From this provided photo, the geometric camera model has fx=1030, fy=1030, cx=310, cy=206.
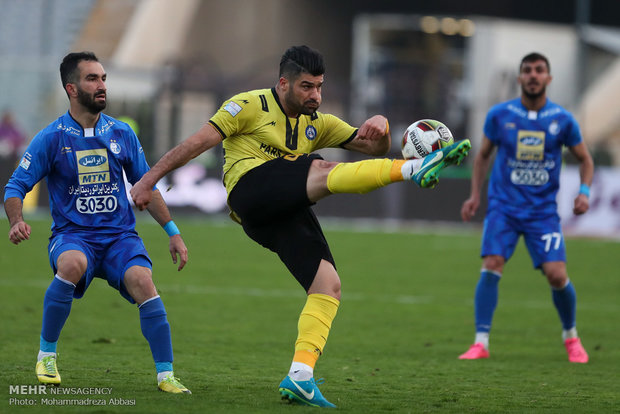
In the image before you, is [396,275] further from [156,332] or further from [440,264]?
[156,332]

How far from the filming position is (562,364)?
7836 millimetres

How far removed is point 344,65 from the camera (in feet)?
119

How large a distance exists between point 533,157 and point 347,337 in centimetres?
228

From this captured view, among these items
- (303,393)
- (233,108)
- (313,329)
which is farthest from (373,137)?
(303,393)

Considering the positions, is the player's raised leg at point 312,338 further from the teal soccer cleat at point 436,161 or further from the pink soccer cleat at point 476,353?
the pink soccer cleat at point 476,353

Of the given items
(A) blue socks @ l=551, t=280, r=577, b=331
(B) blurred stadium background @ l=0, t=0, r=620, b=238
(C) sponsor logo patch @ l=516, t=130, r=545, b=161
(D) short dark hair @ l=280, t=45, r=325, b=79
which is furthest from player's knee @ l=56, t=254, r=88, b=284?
(B) blurred stadium background @ l=0, t=0, r=620, b=238

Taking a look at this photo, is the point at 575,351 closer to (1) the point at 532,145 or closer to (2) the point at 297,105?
(1) the point at 532,145

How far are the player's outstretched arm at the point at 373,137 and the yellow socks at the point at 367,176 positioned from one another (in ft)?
1.30

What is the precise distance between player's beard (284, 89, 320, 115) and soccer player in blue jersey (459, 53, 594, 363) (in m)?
2.85

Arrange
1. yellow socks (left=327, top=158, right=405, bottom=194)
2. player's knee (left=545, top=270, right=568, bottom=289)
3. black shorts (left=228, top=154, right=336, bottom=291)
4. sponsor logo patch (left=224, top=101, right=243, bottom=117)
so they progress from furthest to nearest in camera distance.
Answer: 1. player's knee (left=545, top=270, right=568, bottom=289)
2. sponsor logo patch (left=224, top=101, right=243, bottom=117)
3. black shorts (left=228, top=154, right=336, bottom=291)
4. yellow socks (left=327, top=158, right=405, bottom=194)

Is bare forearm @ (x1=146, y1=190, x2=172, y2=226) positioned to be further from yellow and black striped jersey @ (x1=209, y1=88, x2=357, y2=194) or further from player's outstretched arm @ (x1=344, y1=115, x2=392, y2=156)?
player's outstretched arm @ (x1=344, y1=115, x2=392, y2=156)

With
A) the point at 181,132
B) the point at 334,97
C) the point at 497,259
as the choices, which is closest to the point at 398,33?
the point at 334,97

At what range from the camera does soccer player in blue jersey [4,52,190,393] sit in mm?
5844

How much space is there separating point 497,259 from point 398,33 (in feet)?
95.0
